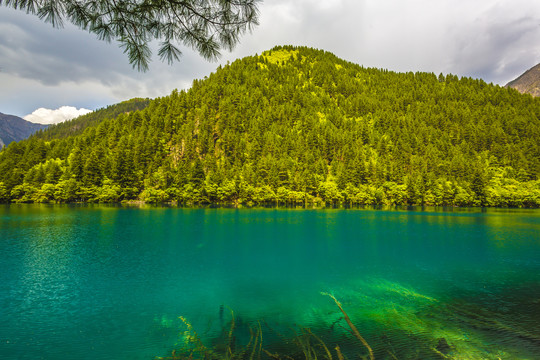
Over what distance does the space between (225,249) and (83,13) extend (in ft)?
67.9

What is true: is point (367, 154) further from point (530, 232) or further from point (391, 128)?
point (530, 232)

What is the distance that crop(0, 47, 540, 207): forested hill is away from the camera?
8650 cm

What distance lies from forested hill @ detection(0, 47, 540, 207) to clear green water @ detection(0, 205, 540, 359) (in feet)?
218

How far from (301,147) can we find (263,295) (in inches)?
4012

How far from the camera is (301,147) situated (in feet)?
366

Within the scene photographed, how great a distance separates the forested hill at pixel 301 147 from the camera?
86.5m

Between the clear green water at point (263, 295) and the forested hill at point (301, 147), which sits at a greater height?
the forested hill at point (301, 147)

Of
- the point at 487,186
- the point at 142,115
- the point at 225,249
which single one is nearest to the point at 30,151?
the point at 142,115

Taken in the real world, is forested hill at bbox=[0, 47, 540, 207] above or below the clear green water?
above

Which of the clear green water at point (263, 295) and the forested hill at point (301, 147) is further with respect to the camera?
the forested hill at point (301, 147)

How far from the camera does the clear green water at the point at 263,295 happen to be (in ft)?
26.4

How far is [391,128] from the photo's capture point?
5034 inches

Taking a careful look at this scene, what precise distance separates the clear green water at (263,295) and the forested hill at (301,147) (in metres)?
66.4

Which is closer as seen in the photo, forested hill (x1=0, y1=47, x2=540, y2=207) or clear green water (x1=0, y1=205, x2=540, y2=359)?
clear green water (x1=0, y1=205, x2=540, y2=359)
